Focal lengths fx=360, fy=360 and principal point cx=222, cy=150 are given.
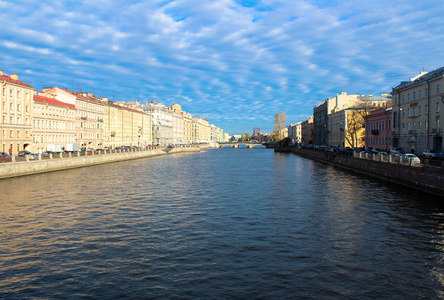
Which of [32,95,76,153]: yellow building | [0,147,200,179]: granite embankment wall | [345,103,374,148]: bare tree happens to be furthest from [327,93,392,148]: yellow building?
[32,95,76,153]: yellow building

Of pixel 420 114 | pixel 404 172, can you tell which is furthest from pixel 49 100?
pixel 420 114

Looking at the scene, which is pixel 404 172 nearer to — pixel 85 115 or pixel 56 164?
pixel 56 164

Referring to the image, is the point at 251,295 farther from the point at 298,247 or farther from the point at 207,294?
the point at 298,247

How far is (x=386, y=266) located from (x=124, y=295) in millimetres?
8941

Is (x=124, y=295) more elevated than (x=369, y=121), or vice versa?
(x=369, y=121)

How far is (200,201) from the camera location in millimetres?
25688

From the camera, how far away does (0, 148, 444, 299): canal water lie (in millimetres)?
10984

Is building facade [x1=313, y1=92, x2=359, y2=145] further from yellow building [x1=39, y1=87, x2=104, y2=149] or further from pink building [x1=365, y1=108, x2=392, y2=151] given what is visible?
yellow building [x1=39, y1=87, x2=104, y2=149]

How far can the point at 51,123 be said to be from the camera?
73.6 metres

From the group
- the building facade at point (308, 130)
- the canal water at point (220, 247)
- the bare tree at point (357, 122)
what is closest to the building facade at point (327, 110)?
the bare tree at point (357, 122)

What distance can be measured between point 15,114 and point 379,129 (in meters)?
69.8

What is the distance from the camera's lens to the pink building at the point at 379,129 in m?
71.2

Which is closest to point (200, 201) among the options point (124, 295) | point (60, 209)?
point (60, 209)

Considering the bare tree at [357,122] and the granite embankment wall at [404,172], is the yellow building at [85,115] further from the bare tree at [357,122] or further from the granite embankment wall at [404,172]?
the bare tree at [357,122]
